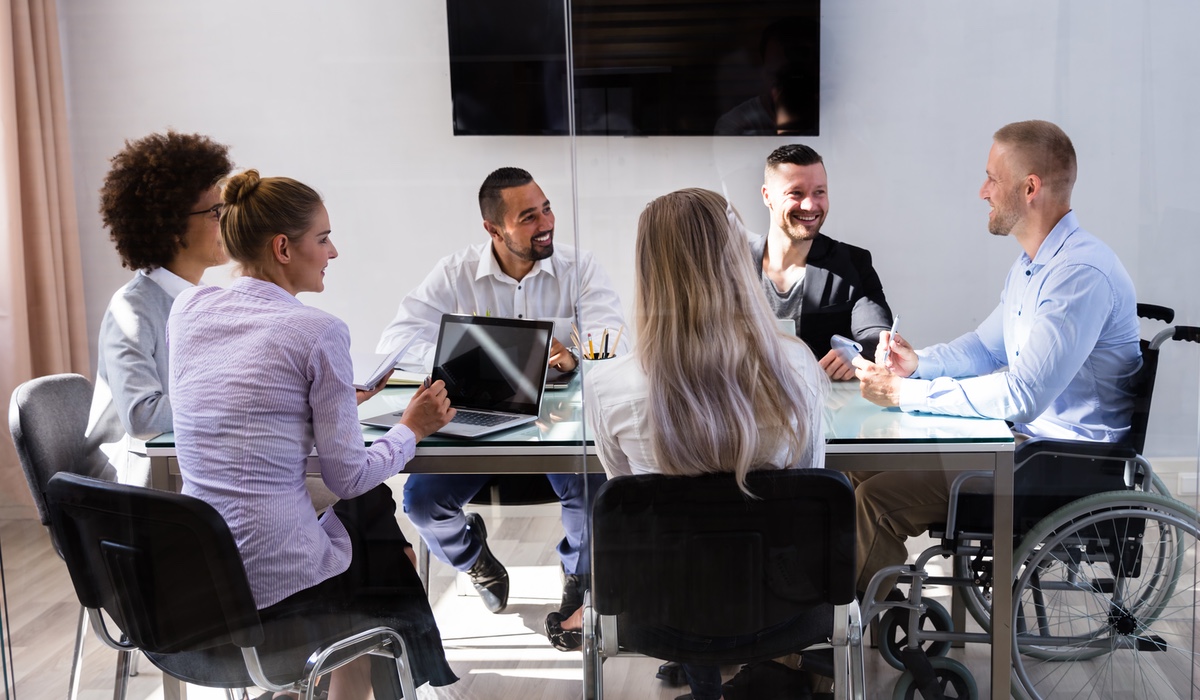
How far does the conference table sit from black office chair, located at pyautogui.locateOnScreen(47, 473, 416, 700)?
27cm

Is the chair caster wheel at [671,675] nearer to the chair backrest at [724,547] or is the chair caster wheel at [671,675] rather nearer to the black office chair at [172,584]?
the chair backrest at [724,547]

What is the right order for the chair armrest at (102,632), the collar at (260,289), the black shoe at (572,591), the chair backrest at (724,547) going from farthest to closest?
the black shoe at (572,591) → the chair armrest at (102,632) → the collar at (260,289) → the chair backrest at (724,547)

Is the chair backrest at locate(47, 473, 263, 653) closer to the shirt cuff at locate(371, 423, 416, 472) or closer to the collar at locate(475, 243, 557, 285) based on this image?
the shirt cuff at locate(371, 423, 416, 472)

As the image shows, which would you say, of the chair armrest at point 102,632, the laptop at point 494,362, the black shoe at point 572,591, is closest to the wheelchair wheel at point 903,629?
the black shoe at point 572,591

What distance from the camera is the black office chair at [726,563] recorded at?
1491 millimetres

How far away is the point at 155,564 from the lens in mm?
1613

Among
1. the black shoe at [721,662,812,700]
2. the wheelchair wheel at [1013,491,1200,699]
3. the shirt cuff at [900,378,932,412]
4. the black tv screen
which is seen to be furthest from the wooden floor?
the black tv screen

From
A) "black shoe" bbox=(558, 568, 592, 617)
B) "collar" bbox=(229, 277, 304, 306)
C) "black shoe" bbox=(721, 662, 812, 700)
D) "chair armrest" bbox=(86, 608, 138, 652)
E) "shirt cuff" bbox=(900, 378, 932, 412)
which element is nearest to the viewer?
"collar" bbox=(229, 277, 304, 306)

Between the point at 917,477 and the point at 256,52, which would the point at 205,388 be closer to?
the point at 256,52

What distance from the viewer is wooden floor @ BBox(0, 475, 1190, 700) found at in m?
2.04

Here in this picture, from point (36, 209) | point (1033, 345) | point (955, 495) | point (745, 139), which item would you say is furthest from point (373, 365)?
point (1033, 345)

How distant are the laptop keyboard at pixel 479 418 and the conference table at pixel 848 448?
3cm

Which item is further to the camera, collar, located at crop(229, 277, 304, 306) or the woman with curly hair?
the woman with curly hair

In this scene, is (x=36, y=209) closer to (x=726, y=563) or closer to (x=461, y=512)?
(x=461, y=512)
